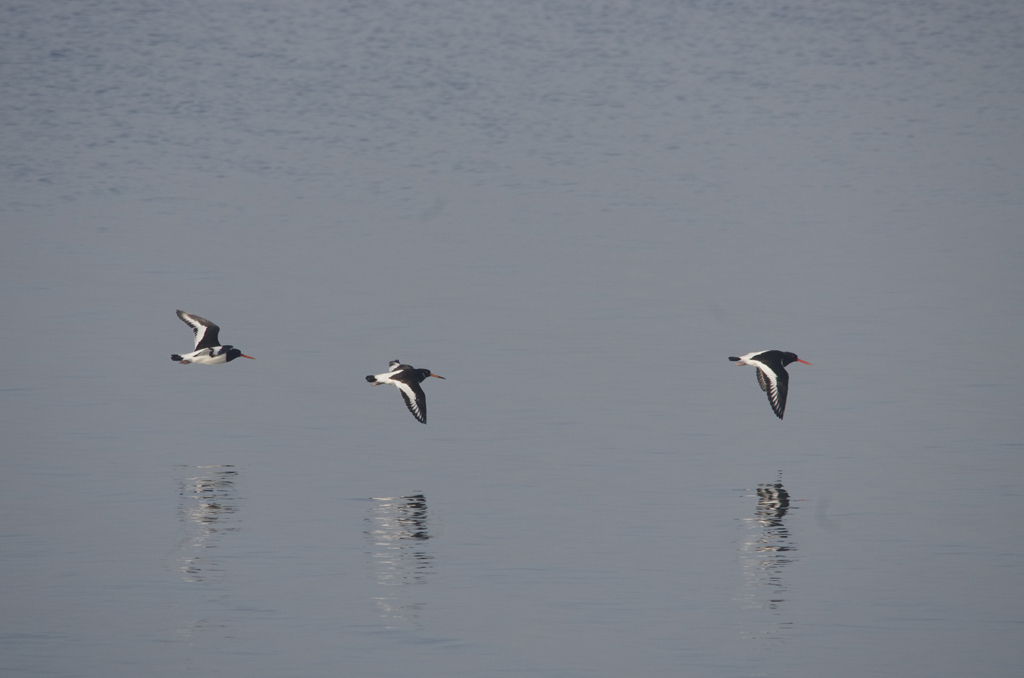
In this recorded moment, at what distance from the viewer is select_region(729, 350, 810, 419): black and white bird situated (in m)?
20.7

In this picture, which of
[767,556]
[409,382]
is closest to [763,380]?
[409,382]

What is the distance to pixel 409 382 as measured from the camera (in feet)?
67.1

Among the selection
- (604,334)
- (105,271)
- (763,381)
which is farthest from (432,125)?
(763,381)

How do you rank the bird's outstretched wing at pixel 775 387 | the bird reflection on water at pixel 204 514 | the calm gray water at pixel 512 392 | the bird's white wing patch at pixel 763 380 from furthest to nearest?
the bird's white wing patch at pixel 763 380 → the bird's outstretched wing at pixel 775 387 → the bird reflection on water at pixel 204 514 → the calm gray water at pixel 512 392

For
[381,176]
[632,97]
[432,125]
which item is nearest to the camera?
[381,176]

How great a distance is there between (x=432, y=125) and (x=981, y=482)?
33.7 m

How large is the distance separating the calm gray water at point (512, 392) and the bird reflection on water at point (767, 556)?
0.05 meters

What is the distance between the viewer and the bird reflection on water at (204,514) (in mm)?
15586

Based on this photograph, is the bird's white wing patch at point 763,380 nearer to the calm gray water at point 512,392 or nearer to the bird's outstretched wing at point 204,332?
the calm gray water at point 512,392

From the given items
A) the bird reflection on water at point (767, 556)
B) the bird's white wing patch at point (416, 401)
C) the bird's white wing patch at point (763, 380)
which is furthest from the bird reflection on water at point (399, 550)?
the bird's white wing patch at point (763, 380)

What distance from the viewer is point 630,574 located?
1545cm

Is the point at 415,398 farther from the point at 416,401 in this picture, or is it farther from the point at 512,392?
the point at 512,392

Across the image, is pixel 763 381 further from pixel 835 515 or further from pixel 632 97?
pixel 632 97

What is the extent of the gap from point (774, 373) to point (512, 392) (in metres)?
3.41
